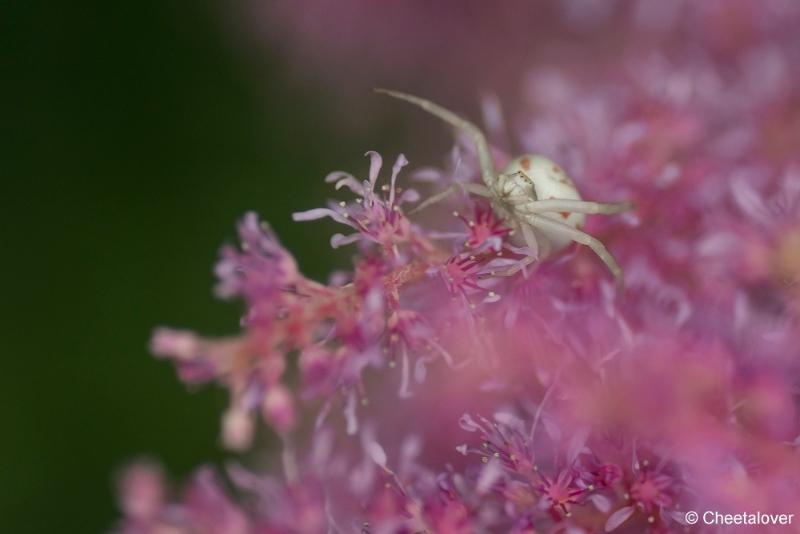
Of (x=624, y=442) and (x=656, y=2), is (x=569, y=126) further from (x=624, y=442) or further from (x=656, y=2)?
(x=624, y=442)

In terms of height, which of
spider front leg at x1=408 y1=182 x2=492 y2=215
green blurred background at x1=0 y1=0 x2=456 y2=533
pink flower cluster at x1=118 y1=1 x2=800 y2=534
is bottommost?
pink flower cluster at x1=118 y1=1 x2=800 y2=534

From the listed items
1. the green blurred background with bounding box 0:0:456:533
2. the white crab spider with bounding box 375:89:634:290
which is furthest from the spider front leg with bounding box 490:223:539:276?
the green blurred background with bounding box 0:0:456:533

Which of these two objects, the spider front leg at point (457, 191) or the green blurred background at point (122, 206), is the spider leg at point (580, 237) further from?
the green blurred background at point (122, 206)

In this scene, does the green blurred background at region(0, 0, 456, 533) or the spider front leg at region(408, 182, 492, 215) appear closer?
the spider front leg at region(408, 182, 492, 215)

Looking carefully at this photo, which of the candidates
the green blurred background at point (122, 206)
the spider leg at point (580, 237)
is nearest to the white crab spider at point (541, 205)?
the spider leg at point (580, 237)

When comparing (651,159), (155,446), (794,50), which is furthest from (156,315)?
(794,50)

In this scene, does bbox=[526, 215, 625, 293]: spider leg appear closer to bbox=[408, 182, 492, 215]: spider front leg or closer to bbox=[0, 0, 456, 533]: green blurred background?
bbox=[408, 182, 492, 215]: spider front leg

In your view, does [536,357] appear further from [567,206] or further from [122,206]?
[122,206]
